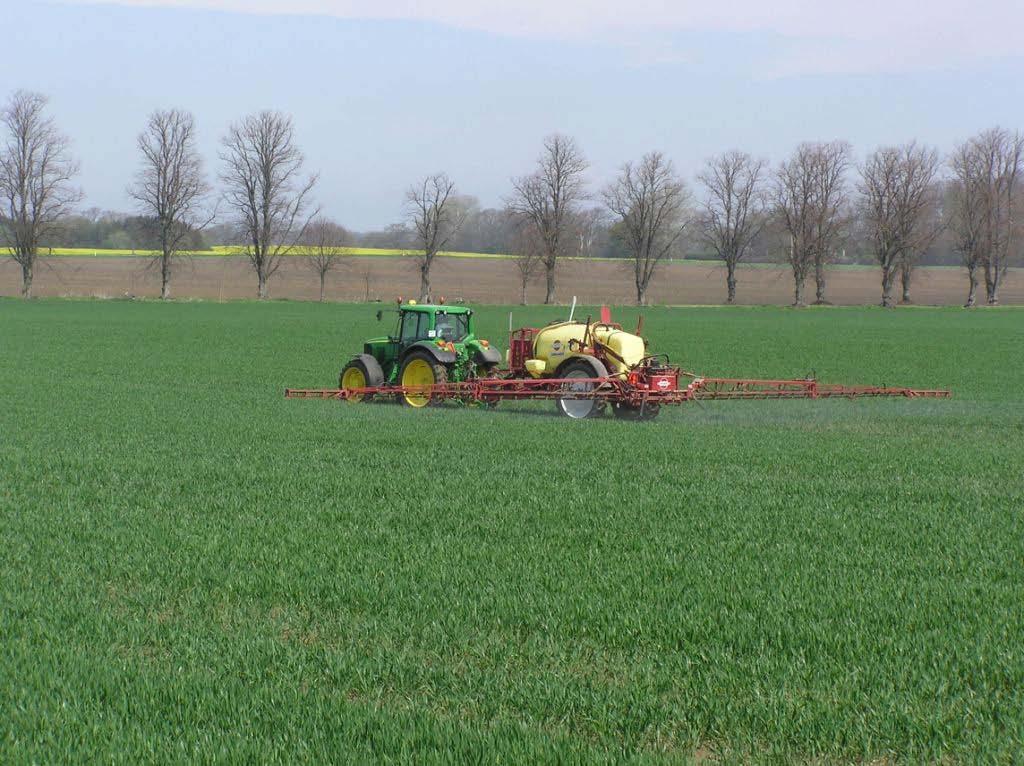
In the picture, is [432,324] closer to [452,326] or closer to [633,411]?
[452,326]

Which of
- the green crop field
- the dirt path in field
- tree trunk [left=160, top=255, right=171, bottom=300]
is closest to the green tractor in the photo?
the green crop field

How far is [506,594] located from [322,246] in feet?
281

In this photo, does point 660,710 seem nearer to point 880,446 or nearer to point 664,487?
point 664,487

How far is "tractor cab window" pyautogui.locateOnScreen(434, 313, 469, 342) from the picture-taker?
21219 mm

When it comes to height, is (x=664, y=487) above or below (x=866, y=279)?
below

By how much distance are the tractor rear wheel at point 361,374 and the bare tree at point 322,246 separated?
2644 inches

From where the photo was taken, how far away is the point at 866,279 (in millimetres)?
119938

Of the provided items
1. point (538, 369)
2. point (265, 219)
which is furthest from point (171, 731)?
point (265, 219)

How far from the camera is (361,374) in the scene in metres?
22.0

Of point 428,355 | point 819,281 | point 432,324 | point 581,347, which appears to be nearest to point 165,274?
point 819,281

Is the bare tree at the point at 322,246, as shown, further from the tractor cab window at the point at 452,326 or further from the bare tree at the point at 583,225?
the tractor cab window at the point at 452,326

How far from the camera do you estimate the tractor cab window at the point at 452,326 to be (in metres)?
21.2

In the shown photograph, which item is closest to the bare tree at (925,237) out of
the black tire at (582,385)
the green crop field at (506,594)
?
the black tire at (582,385)

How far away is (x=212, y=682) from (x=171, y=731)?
61 centimetres
